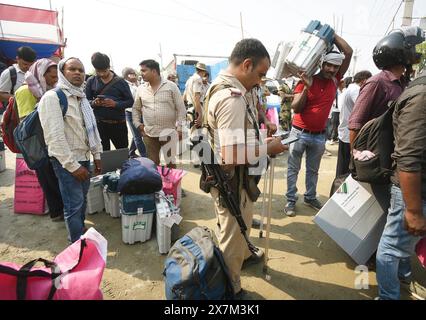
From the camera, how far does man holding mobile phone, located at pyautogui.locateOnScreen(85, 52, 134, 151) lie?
377 centimetres

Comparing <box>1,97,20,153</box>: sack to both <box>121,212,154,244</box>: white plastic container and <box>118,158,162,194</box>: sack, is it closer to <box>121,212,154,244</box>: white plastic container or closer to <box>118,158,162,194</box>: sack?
<box>118,158,162,194</box>: sack

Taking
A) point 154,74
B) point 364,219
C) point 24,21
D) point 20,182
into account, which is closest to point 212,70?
point 24,21

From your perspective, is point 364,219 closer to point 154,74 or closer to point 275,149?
point 275,149

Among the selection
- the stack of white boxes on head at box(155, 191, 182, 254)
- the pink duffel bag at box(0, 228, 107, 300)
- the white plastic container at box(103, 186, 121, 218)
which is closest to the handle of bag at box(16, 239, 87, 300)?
the pink duffel bag at box(0, 228, 107, 300)

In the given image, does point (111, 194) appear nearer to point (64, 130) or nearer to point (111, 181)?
point (111, 181)

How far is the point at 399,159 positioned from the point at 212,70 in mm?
12037

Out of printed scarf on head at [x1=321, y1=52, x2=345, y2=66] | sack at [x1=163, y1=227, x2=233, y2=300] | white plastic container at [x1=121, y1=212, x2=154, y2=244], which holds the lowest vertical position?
white plastic container at [x1=121, y1=212, x2=154, y2=244]

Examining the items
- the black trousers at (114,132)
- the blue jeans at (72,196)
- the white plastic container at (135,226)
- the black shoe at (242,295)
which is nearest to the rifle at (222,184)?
the black shoe at (242,295)

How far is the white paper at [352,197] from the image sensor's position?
243 cm

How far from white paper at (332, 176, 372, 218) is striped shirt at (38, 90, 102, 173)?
2.53m

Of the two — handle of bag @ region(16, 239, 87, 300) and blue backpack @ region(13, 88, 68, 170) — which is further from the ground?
blue backpack @ region(13, 88, 68, 170)

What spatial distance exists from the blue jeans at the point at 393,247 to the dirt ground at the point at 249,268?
0.34 m
